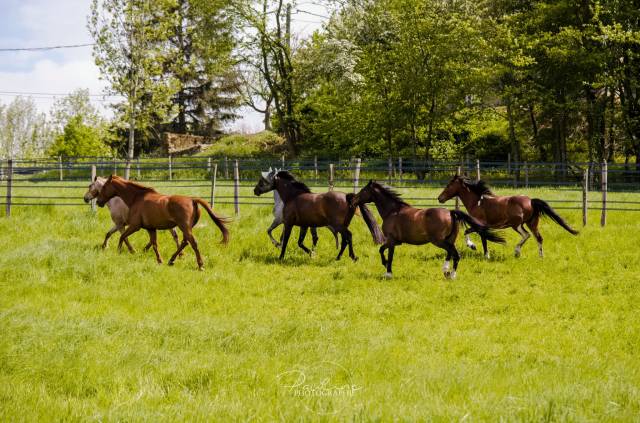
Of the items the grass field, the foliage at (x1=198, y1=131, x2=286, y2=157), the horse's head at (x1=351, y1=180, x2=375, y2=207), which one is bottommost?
the grass field

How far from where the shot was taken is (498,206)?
43.5ft

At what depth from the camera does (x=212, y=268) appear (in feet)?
38.8

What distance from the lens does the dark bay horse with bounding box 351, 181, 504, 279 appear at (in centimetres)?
1110

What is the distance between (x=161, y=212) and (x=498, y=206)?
23.8 ft

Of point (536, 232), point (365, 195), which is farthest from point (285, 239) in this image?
point (536, 232)

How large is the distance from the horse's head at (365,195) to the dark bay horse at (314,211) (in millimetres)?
327

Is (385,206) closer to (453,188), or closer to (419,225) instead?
(419,225)

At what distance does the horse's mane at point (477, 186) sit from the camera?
1314 cm

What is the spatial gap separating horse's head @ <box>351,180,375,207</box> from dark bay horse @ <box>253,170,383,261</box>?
0.33 meters

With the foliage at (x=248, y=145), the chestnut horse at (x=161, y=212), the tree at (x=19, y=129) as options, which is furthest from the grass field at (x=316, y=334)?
the tree at (x=19, y=129)

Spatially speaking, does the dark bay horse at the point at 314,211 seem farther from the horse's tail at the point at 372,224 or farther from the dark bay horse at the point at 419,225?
the dark bay horse at the point at 419,225

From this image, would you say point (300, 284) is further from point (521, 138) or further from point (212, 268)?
point (521, 138)
